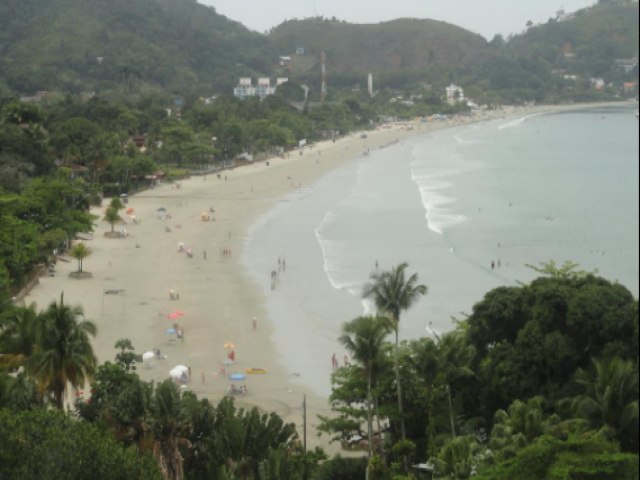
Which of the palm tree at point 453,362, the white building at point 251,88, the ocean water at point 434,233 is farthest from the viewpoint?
the white building at point 251,88

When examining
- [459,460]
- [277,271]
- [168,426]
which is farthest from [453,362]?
[277,271]

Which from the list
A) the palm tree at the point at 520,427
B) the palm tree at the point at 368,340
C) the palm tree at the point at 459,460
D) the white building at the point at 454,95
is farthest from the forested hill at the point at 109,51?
the palm tree at the point at 459,460

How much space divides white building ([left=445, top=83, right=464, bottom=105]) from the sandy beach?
105 m

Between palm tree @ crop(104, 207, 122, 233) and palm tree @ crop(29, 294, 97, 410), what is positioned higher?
palm tree @ crop(29, 294, 97, 410)

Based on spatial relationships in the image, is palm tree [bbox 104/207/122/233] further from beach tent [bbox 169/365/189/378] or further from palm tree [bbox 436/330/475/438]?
palm tree [bbox 436/330/475/438]

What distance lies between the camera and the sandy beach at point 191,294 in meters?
23.2

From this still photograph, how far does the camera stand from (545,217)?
48.2 meters

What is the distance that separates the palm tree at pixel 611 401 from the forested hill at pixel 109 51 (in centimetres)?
12177

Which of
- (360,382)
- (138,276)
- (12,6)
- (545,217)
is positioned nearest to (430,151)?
(545,217)

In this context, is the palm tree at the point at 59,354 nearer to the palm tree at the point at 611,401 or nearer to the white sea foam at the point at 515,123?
the palm tree at the point at 611,401

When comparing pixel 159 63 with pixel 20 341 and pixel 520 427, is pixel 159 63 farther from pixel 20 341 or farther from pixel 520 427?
pixel 520 427

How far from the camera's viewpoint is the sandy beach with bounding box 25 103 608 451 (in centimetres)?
2323

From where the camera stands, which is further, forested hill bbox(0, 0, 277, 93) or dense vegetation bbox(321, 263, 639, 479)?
forested hill bbox(0, 0, 277, 93)

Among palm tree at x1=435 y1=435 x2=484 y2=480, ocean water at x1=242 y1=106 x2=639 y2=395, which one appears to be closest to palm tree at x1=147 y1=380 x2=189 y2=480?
palm tree at x1=435 y1=435 x2=484 y2=480
